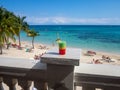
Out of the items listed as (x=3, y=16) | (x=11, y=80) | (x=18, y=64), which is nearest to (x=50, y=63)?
(x=18, y=64)

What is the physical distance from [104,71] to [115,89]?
0.19 metres

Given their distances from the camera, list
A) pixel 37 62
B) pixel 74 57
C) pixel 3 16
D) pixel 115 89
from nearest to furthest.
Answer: pixel 74 57 → pixel 115 89 → pixel 37 62 → pixel 3 16

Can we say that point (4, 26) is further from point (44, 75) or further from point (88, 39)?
point (88, 39)

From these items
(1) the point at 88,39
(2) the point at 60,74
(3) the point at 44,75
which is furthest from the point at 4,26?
(1) the point at 88,39

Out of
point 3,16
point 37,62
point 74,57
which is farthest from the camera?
point 3,16

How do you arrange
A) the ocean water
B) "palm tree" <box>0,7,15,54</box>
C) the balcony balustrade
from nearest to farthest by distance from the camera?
the balcony balustrade, "palm tree" <box>0,7,15,54</box>, the ocean water

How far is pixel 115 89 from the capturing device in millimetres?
1690

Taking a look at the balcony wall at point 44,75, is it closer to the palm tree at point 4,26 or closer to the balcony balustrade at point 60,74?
the balcony balustrade at point 60,74

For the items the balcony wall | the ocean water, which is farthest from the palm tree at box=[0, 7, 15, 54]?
the balcony wall

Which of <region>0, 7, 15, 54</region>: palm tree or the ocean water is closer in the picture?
<region>0, 7, 15, 54</region>: palm tree

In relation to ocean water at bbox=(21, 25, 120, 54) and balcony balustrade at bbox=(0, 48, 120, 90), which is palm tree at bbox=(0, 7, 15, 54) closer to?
ocean water at bbox=(21, 25, 120, 54)

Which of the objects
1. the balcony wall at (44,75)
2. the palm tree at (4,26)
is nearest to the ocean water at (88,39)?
the balcony wall at (44,75)

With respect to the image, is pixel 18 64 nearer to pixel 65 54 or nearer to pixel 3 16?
pixel 65 54

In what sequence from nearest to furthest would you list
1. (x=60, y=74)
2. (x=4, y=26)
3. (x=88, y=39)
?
(x=60, y=74)
(x=4, y=26)
(x=88, y=39)
